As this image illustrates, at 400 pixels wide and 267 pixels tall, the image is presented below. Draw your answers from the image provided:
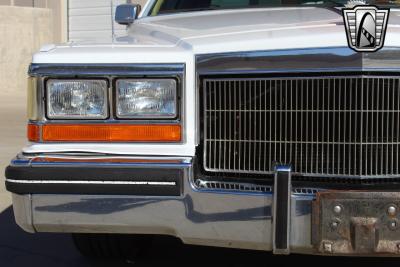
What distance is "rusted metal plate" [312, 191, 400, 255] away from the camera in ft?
8.83

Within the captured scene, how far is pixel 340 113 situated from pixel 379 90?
7.3 inches

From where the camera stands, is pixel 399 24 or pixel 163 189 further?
pixel 399 24

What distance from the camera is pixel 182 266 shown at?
4.01m

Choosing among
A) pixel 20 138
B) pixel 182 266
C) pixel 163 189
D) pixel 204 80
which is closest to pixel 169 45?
pixel 204 80

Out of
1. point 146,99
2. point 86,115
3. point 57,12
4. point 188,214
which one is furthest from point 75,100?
point 57,12

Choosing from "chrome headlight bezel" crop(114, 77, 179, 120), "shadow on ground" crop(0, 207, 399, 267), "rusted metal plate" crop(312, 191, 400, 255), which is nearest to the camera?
"rusted metal plate" crop(312, 191, 400, 255)

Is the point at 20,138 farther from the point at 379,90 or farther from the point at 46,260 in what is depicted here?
the point at 379,90

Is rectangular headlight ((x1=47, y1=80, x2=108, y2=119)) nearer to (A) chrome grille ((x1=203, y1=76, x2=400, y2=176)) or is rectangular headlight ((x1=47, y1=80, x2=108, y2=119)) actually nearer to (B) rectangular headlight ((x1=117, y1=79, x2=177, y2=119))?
(B) rectangular headlight ((x1=117, y1=79, x2=177, y2=119))

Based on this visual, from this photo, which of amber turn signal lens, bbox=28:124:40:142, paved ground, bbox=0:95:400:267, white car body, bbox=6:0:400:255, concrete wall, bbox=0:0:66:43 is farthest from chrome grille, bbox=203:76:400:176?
concrete wall, bbox=0:0:66:43

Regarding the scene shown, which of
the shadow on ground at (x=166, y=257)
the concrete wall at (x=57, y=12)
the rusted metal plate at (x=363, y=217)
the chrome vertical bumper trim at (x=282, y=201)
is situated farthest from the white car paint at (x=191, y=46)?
the concrete wall at (x=57, y=12)

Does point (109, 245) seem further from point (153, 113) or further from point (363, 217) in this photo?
point (363, 217)

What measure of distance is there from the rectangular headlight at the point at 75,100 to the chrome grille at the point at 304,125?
470 millimetres

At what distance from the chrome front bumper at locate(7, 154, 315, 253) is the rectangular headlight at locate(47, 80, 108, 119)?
351 millimetres

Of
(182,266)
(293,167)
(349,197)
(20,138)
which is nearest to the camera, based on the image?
(349,197)
